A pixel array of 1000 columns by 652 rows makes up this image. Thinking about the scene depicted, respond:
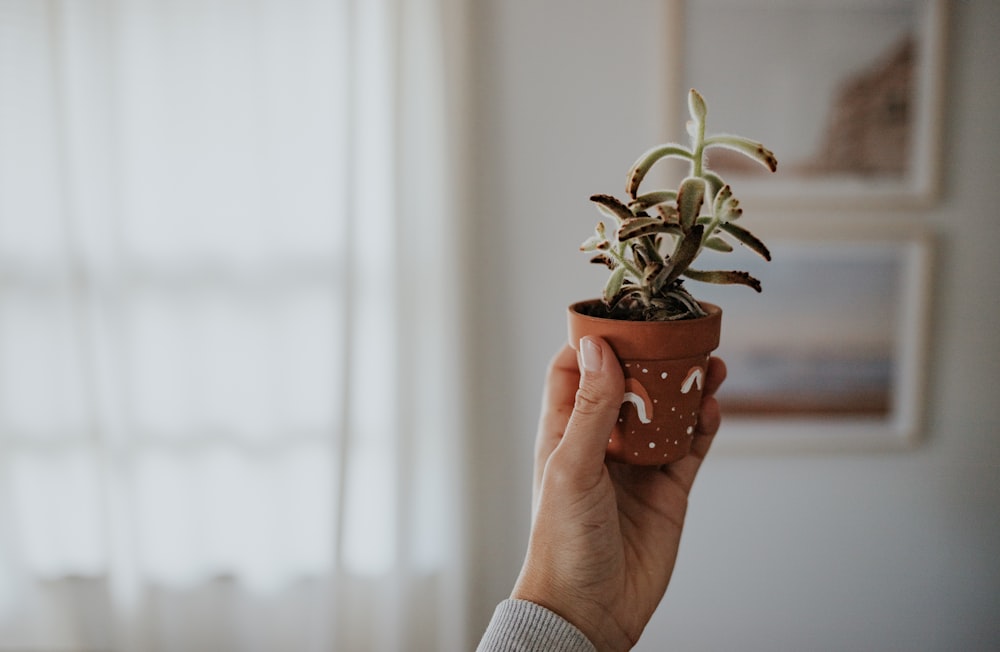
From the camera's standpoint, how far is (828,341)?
162cm

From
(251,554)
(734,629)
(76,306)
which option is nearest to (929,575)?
(734,629)

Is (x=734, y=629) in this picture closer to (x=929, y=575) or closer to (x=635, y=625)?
(x=929, y=575)

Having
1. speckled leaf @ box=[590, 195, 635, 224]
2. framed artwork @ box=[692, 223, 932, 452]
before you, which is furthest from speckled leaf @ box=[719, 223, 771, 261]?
framed artwork @ box=[692, 223, 932, 452]

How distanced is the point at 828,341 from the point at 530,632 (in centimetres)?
117

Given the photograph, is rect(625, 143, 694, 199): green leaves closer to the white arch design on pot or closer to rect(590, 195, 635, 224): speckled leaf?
rect(590, 195, 635, 224): speckled leaf

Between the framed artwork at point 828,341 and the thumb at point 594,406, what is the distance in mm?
883

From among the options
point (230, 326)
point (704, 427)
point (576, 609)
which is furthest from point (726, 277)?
point (230, 326)

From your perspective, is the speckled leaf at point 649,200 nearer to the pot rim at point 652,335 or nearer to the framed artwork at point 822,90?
the pot rim at point 652,335

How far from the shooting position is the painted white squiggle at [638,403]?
784mm

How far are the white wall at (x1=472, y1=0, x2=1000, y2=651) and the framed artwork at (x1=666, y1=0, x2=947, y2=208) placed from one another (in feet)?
0.24

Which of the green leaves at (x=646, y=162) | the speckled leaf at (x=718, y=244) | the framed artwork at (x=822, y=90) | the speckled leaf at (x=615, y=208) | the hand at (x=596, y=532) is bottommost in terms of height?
the hand at (x=596, y=532)

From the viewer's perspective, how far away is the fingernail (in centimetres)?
76

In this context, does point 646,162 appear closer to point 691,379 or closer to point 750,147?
point 750,147

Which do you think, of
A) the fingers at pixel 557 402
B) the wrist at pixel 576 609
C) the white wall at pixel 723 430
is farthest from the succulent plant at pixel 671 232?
the white wall at pixel 723 430
